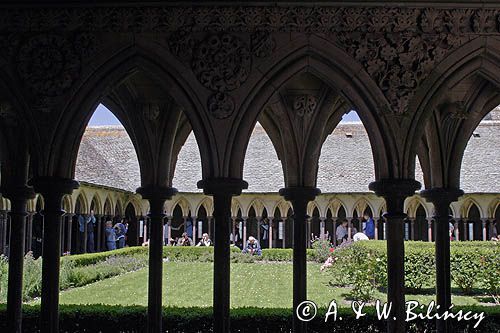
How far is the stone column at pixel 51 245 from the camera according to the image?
5301 millimetres

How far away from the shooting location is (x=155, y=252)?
7.23 metres

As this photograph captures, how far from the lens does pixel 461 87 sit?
680 cm

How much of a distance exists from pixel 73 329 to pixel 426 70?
6.34 m

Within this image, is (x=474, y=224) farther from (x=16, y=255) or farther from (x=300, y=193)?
(x=16, y=255)

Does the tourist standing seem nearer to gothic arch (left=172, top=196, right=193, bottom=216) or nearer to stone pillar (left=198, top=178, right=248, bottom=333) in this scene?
gothic arch (left=172, top=196, right=193, bottom=216)

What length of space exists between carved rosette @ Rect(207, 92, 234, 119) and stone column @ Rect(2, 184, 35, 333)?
9.15 feet

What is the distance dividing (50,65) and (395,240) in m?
3.24

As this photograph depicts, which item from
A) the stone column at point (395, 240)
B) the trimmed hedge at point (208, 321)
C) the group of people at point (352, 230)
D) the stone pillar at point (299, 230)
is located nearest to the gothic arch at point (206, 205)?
the group of people at point (352, 230)

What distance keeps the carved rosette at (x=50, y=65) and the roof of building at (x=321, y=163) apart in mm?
19707

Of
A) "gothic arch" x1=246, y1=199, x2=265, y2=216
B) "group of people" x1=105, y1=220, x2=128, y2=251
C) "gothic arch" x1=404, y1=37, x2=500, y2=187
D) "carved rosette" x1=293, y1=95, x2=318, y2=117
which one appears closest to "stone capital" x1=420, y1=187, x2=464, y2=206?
"carved rosette" x1=293, y1=95, x2=318, y2=117

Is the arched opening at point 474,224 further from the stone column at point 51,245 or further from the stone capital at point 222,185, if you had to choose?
the stone column at point 51,245

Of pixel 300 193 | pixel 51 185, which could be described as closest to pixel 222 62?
pixel 51 185

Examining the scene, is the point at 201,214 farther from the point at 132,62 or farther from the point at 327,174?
the point at 132,62

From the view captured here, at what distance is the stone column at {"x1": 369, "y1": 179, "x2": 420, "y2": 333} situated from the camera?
5184mm
